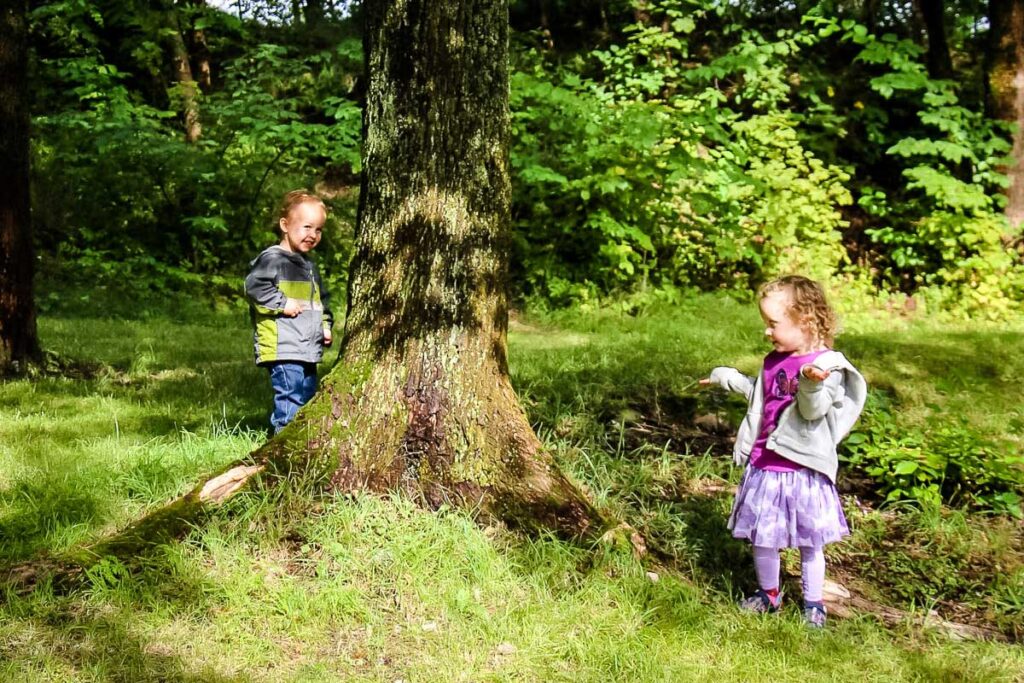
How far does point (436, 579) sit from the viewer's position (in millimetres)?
3336

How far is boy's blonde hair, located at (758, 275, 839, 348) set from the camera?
3.45 metres

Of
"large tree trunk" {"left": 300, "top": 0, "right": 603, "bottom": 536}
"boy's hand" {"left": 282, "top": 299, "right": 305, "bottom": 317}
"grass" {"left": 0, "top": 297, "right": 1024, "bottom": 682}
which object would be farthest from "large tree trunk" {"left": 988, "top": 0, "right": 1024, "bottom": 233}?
"boy's hand" {"left": 282, "top": 299, "right": 305, "bottom": 317}

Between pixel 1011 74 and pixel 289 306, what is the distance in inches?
408

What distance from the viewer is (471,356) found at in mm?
3781

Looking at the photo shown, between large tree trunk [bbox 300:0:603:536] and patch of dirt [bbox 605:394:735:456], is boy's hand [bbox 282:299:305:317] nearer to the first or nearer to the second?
large tree trunk [bbox 300:0:603:536]

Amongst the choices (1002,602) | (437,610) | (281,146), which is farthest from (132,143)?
(1002,602)

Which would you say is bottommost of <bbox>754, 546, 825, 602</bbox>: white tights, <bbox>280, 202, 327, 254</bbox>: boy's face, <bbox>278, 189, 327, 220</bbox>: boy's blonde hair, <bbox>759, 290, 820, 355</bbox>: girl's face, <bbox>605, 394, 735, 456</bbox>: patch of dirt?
<bbox>754, 546, 825, 602</bbox>: white tights

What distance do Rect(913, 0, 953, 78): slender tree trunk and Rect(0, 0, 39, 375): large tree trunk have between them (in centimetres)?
1190

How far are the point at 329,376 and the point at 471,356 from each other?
67cm

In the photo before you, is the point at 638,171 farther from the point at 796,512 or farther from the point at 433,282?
the point at 796,512

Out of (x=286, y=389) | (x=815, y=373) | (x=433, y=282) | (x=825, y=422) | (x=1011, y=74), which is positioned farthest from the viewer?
(x=1011, y=74)

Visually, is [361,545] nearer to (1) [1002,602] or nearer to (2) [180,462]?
(2) [180,462]

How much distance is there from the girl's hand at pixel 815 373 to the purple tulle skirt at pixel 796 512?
1.61 ft

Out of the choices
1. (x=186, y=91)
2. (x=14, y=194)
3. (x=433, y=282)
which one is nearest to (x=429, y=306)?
(x=433, y=282)
